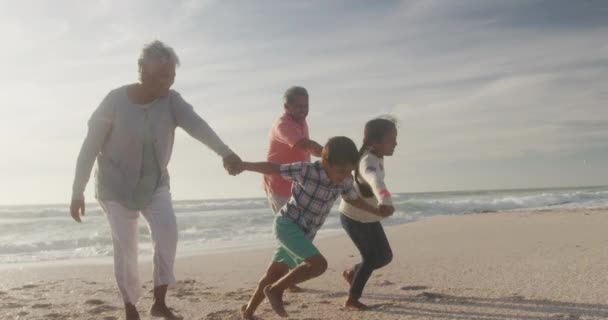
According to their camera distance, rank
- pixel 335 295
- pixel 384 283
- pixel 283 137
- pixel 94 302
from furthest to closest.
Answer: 1. pixel 384 283
2. pixel 94 302
3. pixel 335 295
4. pixel 283 137

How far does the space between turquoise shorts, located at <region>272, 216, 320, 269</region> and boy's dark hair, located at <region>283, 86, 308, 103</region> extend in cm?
136

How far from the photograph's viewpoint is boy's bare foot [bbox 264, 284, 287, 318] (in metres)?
3.53

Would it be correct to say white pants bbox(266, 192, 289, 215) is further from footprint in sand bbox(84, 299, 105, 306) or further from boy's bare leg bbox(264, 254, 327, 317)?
footprint in sand bbox(84, 299, 105, 306)

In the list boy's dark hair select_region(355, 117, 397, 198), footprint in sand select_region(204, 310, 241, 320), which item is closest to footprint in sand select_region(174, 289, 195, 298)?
footprint in sand select_region(204, 310, 241, 320)

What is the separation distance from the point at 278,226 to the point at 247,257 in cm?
452

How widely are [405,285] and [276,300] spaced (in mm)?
1752

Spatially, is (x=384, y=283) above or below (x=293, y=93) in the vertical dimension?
below

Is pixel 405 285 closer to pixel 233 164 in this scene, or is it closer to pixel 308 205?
pixel 308 205

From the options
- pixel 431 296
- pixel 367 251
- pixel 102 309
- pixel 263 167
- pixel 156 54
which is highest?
pixel 156 54

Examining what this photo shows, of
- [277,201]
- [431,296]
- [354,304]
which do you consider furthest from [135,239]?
[431,296]

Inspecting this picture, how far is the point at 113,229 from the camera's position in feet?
12.3

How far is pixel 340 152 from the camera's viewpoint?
3537 mm

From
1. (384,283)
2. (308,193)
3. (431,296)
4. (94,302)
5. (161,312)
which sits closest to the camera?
(308,193)

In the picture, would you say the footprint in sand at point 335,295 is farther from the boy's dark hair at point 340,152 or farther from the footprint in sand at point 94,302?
the footprint in sand at point 94,302
